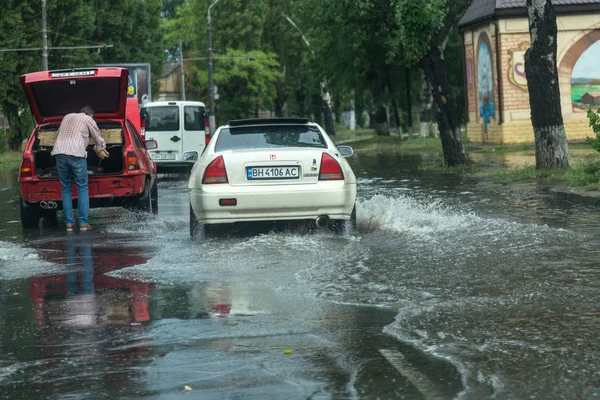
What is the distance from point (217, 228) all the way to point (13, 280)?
3014mm

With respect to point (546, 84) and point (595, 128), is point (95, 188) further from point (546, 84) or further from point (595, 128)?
point (546, 84)

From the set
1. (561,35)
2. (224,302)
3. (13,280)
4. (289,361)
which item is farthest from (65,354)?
Answer: (561,35)

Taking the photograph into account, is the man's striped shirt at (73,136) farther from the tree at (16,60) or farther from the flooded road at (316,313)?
the tree at (16,60)

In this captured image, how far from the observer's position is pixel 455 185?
20.4 m

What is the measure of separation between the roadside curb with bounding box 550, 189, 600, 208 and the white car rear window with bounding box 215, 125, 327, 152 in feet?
14.4

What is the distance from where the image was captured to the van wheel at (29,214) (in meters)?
15.0

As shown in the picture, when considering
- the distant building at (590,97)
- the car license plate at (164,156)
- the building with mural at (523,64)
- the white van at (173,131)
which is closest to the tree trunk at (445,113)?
the white van at (173,131)

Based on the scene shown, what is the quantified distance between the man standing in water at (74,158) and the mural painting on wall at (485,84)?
2628 cm

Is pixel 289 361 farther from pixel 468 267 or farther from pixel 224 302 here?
pixel 468 267

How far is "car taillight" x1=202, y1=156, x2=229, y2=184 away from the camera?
1164 cm

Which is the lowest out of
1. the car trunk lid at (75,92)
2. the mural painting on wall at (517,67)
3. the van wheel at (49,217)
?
the van wheel at (49,217)

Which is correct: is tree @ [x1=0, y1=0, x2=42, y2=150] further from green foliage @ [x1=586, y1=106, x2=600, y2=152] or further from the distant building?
green foliage @ [x1=586, y1=106, x2=600, y2=152]

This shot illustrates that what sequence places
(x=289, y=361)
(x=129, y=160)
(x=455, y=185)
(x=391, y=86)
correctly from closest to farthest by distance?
1. (x=289, y=361)
2. (x=129, y=160)
3. (x=455, y=185)
4. (x=391, y=86)

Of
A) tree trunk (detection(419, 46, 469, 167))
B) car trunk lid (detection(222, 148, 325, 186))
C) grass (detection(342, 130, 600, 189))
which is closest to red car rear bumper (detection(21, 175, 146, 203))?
car trunk lid (detection(222, 148, 325, 186))
